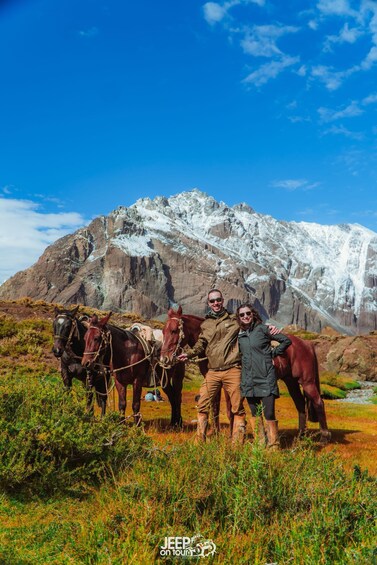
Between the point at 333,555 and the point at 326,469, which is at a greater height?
the point at 326,469

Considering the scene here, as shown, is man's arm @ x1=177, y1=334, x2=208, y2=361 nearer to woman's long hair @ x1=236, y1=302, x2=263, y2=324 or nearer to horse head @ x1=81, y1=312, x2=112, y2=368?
woman's long hair @ x1=236, y1=302, x2=263, y2=324

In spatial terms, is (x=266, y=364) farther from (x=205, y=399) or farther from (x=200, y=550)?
(x=200, y=550)

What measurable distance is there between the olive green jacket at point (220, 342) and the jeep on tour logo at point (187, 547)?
180 inches

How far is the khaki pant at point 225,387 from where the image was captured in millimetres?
8930

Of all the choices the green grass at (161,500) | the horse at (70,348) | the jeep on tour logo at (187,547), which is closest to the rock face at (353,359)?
the horse at (70,348)

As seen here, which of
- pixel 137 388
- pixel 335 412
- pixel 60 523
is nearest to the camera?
pixel 60 523

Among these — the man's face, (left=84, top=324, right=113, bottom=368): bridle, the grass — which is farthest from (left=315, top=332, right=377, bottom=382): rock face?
the grass

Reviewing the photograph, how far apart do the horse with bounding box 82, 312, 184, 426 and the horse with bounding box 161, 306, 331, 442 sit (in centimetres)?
164

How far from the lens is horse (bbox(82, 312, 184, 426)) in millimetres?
11016

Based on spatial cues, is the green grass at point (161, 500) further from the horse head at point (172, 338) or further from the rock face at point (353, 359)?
the rock face at point (353, 359)

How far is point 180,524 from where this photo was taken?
15.8 feet

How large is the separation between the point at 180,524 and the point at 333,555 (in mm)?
1563

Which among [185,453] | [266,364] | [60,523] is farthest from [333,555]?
[266,364]

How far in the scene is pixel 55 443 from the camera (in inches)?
266
